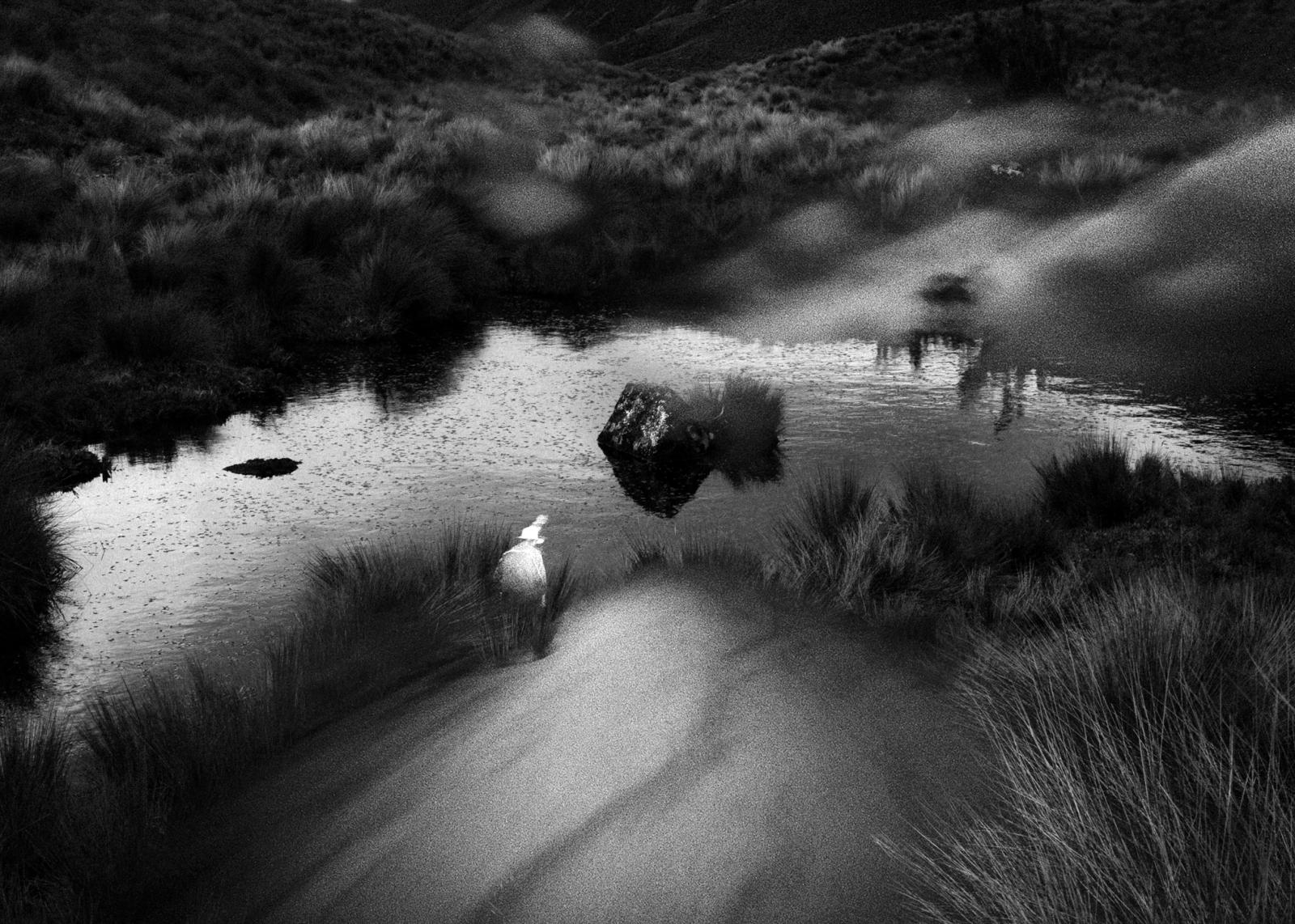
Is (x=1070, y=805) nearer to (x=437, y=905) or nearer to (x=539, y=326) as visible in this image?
(x=437, y=905)

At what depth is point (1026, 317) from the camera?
8.38 m

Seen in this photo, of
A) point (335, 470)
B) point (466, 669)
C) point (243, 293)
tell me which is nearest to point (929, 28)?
point (243, 293)

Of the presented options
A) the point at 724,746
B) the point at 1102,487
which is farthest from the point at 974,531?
the point at 724,746

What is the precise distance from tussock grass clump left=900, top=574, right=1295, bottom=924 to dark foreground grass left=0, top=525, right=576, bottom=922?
1541 mm

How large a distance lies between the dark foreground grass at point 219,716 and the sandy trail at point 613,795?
0.12 meters

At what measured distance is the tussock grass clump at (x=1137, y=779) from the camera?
159cm

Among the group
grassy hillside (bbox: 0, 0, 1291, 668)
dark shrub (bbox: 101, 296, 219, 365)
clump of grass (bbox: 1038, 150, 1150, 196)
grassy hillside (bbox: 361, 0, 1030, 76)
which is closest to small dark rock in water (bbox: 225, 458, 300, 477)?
grassy hillside (bbox: 0, 0, 1291, 668)

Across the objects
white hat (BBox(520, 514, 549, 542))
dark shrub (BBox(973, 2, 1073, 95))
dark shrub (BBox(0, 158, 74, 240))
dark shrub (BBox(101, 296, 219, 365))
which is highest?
dark shrub (BBox(973, 2, 1073, 95))

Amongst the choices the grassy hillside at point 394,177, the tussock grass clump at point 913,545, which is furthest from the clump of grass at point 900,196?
the tussock grass clump at point 913,545

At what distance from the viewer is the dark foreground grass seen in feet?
6.92

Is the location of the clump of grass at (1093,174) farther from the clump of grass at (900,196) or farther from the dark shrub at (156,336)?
the dark shrub at (156,336)

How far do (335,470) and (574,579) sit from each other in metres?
Answer: 2.04

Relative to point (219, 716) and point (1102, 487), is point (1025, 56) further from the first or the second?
point (219, 716)

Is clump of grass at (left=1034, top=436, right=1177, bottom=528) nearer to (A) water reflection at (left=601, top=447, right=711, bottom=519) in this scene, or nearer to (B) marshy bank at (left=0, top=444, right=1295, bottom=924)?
(B) marshy bank at (left=0, top=444, right=1295, bottom=924)
